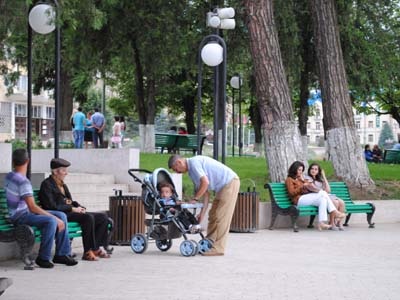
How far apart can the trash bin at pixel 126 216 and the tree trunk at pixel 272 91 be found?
18.9 ft

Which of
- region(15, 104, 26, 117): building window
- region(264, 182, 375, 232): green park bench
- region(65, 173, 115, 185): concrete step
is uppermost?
region(15, 104, 26, 117): building window

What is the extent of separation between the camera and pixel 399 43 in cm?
3105

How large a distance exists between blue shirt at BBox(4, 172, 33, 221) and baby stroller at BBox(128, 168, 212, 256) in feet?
6.20

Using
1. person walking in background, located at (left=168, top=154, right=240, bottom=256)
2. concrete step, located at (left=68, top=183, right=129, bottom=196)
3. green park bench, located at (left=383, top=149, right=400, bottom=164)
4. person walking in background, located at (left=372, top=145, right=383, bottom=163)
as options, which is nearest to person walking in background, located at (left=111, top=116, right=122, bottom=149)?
green park bench, located at (left=383, top=149, right=400, bottom=164)

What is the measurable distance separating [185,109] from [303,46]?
23.6 m

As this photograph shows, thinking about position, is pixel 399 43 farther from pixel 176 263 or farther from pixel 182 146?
pixel 176 263

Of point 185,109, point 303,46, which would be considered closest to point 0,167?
point 303,46

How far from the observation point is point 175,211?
11352 mm

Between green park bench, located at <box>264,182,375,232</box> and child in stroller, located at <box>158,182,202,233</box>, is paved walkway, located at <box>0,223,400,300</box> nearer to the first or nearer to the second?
child in stroller, located at <box>158,182,202,233</box>

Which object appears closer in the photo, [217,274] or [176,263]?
[217,274]

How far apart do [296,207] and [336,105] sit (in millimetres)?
4375

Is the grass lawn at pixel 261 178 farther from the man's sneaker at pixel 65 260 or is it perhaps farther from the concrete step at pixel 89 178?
the man's sneaker at pixel 65 260

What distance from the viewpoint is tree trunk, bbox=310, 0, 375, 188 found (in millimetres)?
18703

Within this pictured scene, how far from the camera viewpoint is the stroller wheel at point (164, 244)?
11.8 meters
